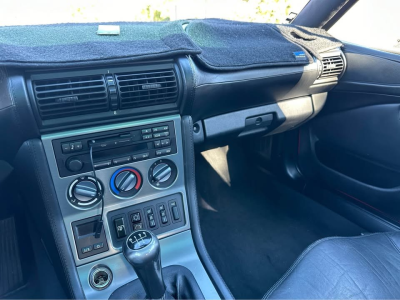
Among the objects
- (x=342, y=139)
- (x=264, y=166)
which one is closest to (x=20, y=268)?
(x=264, y=166)

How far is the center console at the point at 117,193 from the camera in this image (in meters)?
0.93

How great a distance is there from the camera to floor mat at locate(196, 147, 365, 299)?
152 cm

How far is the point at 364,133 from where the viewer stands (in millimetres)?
1468

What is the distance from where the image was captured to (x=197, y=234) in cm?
117

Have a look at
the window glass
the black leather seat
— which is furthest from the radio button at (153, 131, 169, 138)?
the window glass

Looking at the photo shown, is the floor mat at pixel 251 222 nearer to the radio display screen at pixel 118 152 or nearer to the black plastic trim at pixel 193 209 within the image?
the black plastic trim at pixel 193 209

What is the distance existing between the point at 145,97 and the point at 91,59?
19 centimetres

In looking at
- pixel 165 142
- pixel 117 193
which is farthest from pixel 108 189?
pixel 165 142

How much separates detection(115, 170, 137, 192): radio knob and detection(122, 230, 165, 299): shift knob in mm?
205

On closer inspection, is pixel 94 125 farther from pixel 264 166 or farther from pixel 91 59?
pixel 264 166

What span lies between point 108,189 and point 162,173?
0.19m

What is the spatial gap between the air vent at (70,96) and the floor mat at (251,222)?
1058 mm

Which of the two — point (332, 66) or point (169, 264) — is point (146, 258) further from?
point (332, 66)

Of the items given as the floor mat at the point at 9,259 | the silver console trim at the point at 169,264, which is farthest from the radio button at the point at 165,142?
the floor mat at the point at 9,259
